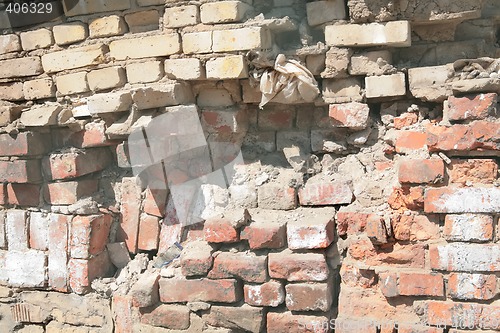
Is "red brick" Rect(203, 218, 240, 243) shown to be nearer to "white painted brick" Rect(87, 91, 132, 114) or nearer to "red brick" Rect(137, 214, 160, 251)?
"red brick" Rect(137, 214, 160, 251)

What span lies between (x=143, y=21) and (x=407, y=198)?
146cm

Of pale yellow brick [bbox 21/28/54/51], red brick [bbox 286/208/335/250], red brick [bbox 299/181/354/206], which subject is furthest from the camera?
pale yellow brick [bbox 21/28/54/51]

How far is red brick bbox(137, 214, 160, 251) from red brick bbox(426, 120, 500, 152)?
4.47 ft

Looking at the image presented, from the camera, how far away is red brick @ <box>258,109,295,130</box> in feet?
9.52

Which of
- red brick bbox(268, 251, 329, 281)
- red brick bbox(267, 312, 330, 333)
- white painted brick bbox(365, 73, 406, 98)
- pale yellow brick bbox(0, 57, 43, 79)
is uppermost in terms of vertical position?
pale yellow brick bbox(0, 57, 43, 79)

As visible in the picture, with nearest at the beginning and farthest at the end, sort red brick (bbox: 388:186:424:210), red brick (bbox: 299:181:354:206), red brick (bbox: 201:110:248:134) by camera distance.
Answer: red brick (bbox: 388:186:424:210), red brick (bbox: 299:181:354:206), red brick (bbox: 201:110:248:134)

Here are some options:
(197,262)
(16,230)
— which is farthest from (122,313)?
(16,230)

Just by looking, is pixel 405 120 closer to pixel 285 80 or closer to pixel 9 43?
pixel 285 80

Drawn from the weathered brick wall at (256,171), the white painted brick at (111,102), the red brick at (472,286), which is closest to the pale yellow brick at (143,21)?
the weathered brick wall at (256,171)

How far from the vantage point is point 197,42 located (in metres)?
2.76

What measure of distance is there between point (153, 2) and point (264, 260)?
51.1 inches

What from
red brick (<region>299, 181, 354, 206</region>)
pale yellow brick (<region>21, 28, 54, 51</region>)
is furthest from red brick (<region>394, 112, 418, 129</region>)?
pale yellow brick (<region>21, 28, 54, 51</region>)

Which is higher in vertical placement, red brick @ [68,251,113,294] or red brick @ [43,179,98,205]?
red brick @ [43,179,98,205]

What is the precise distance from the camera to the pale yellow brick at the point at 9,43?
3162 mm
